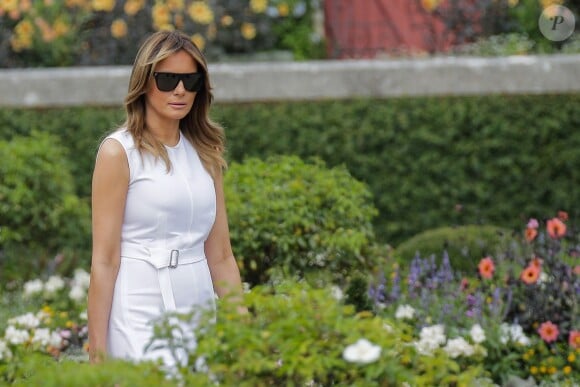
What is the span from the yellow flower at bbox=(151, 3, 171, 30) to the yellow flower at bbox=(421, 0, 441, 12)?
2.26m

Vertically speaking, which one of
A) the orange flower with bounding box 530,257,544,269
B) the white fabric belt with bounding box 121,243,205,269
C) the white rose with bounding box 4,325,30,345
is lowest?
the white rose with bounding box 4,325,30,345

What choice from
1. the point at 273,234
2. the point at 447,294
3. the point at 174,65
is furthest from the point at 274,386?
the point at 447,294

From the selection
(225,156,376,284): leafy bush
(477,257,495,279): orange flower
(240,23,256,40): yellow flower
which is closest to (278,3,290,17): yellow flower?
(240,23,256,40): yellow flower

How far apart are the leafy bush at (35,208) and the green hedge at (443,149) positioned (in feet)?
2.51

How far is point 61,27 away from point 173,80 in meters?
5.97

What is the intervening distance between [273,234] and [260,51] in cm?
463

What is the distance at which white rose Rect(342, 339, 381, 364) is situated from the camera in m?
2.50

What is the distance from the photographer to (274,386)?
2.75 m

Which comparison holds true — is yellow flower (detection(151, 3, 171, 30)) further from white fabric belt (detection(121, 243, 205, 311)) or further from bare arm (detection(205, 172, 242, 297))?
white fabric belt (detection(121, 243, 205, 311))

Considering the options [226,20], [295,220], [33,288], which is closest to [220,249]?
[295,220]

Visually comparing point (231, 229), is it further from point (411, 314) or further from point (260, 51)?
point (260, 51)

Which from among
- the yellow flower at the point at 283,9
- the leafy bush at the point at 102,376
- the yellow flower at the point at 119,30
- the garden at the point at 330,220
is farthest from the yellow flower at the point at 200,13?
the leafy bush at the point at 102,376

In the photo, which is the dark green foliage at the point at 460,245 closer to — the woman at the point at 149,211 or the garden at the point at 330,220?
the garden at the point at 330,220

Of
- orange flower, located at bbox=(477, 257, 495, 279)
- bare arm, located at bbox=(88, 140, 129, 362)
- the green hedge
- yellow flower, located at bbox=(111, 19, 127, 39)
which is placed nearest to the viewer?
bare arm, located at bbox=(88, 140, 129, 362)
